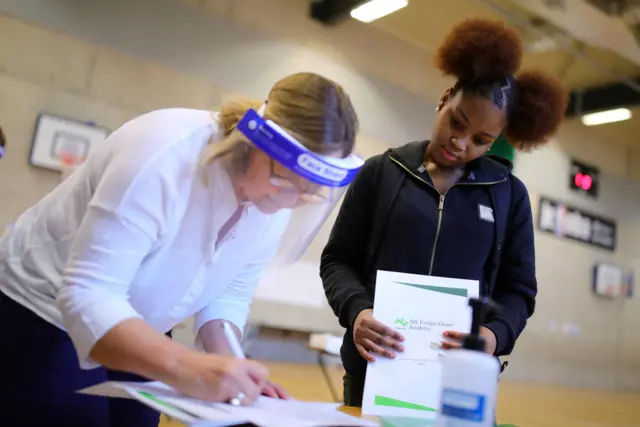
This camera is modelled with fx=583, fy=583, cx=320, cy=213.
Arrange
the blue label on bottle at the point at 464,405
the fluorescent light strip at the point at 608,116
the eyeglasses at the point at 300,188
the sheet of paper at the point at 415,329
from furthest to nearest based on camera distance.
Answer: the fluorescent light strip at the point at 608,116 → the sheet of paper at the point at 415,329 → the eyeglasses at the point at 300,188 → the blue label on bottle at the point at 464,405

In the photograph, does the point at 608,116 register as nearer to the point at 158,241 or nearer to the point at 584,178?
the point at 584,178

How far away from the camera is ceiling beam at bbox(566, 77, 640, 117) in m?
7.23

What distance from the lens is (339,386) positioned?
4426mm

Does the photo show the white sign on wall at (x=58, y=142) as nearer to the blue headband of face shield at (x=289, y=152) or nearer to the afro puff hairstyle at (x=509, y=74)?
Result: the afro puff hairstyle at (x=509, y=74)

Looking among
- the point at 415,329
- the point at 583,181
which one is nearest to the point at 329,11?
the point at 583,181

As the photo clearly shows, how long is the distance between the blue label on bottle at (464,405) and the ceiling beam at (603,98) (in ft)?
24.2

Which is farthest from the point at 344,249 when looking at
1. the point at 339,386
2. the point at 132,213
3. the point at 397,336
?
the point at 339,386

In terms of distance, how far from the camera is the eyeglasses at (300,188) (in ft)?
2.67

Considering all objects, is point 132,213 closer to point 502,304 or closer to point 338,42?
point 502,304

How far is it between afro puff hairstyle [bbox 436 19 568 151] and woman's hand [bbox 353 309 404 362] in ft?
2.04

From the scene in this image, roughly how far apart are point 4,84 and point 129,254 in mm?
4291

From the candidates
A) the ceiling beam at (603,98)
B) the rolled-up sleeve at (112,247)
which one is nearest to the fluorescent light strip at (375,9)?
the ceiling beam at (603,98)

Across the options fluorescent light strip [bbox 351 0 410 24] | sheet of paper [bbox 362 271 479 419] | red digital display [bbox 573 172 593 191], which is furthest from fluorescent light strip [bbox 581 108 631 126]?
sheet of paper [bbox 362 271 479 419]

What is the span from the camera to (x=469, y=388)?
0.69m
